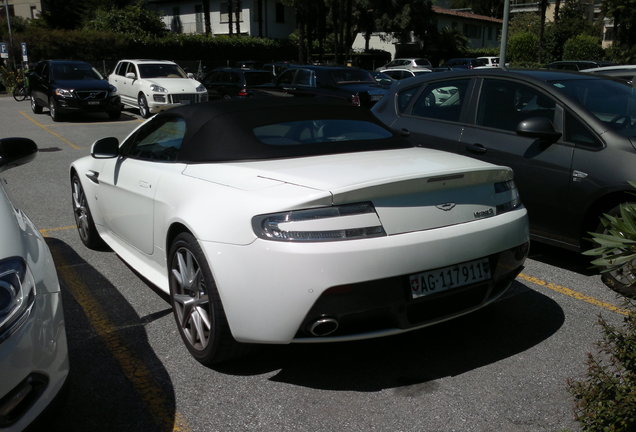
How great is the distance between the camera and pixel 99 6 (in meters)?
46.8

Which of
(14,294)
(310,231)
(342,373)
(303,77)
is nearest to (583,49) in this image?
(303,77)

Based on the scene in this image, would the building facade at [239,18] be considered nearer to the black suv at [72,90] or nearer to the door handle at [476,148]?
the black suv at [72,90]

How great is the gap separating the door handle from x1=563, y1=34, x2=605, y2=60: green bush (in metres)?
38.8

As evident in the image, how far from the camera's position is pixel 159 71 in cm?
1906

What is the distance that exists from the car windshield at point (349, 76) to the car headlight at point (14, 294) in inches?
524

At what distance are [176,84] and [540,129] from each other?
48.5 feet

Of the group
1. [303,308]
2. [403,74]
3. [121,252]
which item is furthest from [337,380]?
[403,74]

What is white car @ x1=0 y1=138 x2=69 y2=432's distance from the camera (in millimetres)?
2168

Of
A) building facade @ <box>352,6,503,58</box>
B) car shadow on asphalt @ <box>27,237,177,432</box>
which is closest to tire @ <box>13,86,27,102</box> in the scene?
car shadow on asphalt @ <box>27,237,177,432</box>

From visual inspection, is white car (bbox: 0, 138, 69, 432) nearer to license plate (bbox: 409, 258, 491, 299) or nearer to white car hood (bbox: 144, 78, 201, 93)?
license plate (bbox: 409, 258, 491, 299)

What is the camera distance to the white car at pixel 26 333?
217 cm

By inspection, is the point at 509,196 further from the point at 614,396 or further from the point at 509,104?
the point at 509,104

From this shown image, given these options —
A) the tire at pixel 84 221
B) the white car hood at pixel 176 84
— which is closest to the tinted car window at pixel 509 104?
the tire at pixel 84 221

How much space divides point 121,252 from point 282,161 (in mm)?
1730
